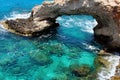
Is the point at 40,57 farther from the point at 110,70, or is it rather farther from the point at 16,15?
the point at 16,15

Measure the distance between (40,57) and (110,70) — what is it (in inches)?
313

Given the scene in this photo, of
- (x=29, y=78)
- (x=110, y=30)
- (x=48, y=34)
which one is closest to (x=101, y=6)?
(x=110, y=30)

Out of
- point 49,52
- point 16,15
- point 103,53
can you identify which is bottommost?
point 103,53

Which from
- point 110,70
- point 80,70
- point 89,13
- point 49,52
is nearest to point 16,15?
point 49,52

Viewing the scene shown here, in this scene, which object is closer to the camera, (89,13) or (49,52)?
(49,52)

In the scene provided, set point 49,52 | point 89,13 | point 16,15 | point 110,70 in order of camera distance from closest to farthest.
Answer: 1. point 110,70
2. point 49,52
3. point 89,13
4. point 16,15

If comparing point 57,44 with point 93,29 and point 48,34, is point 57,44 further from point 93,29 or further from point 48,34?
point 93,29

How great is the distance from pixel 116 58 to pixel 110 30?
378 centimetres

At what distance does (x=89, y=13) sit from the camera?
36.4 metres

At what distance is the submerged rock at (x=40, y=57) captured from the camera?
3249 centimetres

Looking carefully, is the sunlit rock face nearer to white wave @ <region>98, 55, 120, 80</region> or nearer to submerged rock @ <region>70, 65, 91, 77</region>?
white wave @ <region>98, 55, 120, 80</region>

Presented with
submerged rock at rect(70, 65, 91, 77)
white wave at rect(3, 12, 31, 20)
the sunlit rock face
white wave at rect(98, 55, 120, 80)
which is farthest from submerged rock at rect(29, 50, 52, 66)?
white wave at rect(3, 12, 31, 20)

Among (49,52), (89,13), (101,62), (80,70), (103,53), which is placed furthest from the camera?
(89,13)

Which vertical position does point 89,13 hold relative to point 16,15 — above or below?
above
